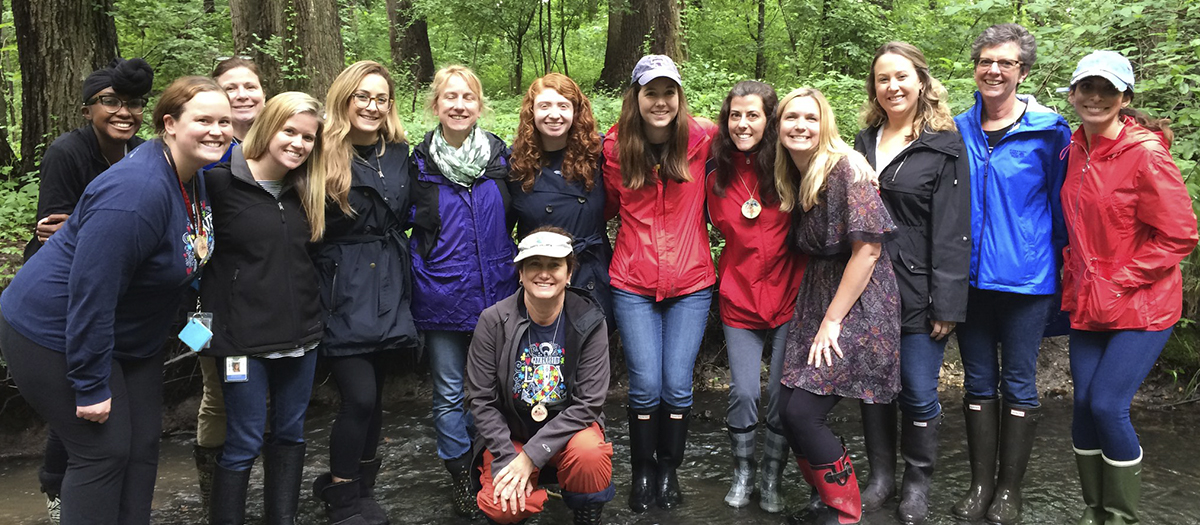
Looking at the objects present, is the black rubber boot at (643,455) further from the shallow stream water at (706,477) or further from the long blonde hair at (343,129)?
the long blonde hair at (343,129)

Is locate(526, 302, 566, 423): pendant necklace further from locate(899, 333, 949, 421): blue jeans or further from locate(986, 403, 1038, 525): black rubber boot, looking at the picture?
locate(986, 403, 1038, 525): black rubber boot

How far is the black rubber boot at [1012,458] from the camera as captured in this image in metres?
3.99

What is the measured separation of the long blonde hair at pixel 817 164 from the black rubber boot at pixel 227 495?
9.34 feet

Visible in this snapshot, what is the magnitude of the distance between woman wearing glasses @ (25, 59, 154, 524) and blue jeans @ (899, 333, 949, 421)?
3919 millimetres

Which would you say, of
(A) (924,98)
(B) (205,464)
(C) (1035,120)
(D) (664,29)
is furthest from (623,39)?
(B) (205,464)

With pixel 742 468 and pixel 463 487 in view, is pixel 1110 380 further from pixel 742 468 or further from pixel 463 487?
pixel 463 487

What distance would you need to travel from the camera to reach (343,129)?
3855mm

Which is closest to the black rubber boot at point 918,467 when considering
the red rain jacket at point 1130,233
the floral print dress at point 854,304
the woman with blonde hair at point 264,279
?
the floral print dress at point 854,304

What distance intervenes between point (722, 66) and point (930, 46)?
2802 millimetres

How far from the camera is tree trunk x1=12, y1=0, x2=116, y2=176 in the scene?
7109mm

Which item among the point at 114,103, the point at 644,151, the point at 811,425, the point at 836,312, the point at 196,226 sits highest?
the point at 114,103

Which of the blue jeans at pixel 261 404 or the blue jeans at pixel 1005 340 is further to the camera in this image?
the blue jeans at pixel 1005 340

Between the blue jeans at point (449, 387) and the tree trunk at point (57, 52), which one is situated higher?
the tree trunk at point (57, 52)

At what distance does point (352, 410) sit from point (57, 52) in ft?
18.7
